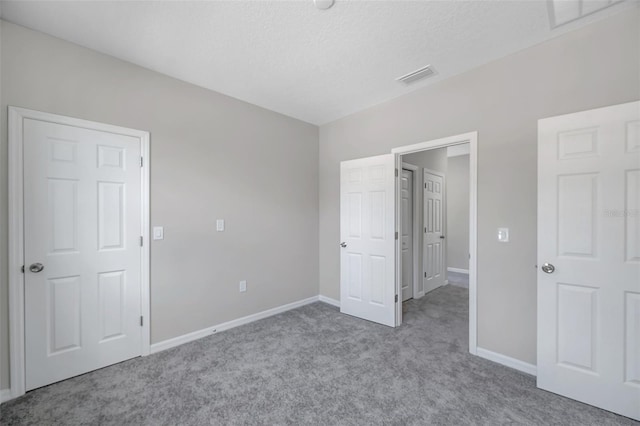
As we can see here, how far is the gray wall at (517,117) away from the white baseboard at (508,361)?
1.6 inches

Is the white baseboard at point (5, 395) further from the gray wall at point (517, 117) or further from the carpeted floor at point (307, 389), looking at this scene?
the gray wall at point (517, 117)

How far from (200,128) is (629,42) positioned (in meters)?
3.71

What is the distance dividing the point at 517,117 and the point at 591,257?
127cm

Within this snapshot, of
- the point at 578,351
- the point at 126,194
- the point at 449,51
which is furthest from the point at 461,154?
the point at 126,194

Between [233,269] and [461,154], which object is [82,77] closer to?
[233,269]

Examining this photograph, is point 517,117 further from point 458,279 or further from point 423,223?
point 458,279

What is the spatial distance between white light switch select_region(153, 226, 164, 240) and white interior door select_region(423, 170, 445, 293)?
12.5ft

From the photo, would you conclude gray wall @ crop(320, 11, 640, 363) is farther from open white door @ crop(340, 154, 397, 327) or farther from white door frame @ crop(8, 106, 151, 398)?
white door frame @ crop(8, 106, 151, 398)

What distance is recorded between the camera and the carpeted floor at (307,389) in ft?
5.86

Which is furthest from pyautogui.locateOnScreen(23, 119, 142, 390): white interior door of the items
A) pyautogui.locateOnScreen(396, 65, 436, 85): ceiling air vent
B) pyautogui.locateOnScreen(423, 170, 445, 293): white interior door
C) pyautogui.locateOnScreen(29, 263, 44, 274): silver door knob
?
pyautogui.locateOnScreen(423, 170, 445, 293): white interior door

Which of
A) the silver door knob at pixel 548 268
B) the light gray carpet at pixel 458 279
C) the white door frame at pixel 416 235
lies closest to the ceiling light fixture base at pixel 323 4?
the silver door knob at pixel 548 268

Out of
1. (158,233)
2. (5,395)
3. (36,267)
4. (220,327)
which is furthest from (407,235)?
(5,395)

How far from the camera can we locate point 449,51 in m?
2.33

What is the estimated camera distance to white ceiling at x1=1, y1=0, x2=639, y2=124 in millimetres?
1852
